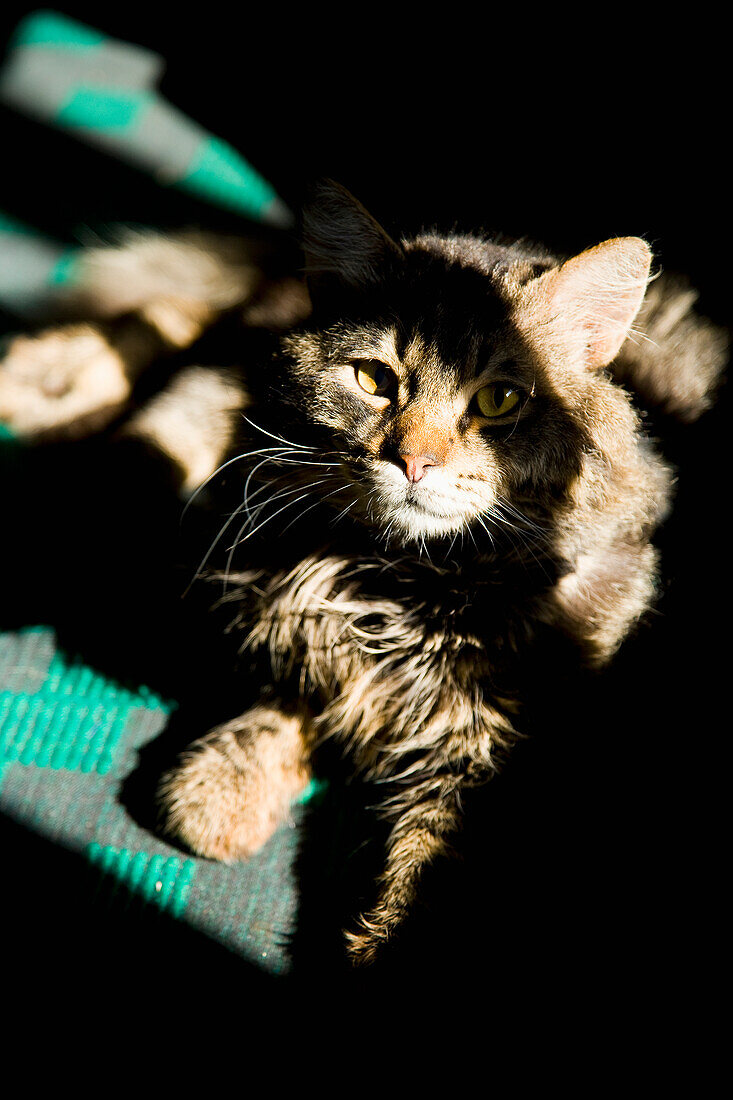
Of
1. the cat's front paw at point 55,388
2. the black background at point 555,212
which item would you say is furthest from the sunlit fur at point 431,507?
the cat's front paw at point 55,388

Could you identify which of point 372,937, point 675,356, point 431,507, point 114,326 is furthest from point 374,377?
point 114,326

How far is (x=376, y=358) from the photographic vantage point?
1.08m

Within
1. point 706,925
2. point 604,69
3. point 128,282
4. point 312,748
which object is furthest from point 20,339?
point 706,925

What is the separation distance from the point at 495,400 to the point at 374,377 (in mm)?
184

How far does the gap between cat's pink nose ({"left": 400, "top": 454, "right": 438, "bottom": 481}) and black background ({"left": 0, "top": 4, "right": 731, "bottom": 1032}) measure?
464 mm

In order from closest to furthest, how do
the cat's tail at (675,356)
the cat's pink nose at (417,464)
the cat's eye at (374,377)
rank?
the cat's pink nose at (417,464), the cat's eye at (374,377), the cat's tail at (675,356)

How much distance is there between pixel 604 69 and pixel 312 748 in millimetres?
1668

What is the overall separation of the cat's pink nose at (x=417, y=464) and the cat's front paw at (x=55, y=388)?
959mm

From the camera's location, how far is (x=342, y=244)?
1.15 m

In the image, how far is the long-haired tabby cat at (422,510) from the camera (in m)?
1.05

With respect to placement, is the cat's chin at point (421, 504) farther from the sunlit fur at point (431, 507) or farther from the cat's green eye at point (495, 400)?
the cat's green eye at point (495, 400)

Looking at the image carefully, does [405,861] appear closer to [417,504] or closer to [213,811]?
[213,811]

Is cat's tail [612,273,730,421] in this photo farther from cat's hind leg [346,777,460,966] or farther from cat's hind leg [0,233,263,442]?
cat's hind leg [0,233,263,442]

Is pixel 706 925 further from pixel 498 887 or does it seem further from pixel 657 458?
pixel 657 458
